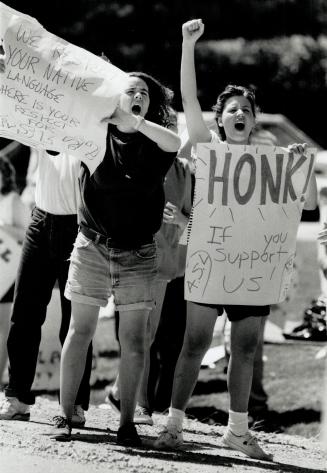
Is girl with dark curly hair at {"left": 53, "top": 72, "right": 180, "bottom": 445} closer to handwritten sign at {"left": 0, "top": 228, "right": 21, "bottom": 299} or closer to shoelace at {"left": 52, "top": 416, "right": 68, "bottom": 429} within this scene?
shoelace at {"left": 52, "top": 416, "right": 68, "bottom": 429}

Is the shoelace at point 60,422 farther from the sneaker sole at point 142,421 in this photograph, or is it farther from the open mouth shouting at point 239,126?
the open mouth shouting at point 239,126

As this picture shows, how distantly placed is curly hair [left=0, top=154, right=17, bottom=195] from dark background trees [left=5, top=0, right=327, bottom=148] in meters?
12.3

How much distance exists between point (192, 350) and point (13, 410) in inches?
46.3

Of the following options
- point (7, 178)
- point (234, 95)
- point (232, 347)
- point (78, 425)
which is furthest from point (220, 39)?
point (232, 347)

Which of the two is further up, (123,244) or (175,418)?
(123,244)

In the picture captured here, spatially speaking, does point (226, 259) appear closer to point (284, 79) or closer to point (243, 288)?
point (243, 288)

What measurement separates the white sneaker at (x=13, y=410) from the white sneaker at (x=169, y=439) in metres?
0.93

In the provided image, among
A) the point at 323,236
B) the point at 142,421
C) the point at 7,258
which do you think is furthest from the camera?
the point at 7,258

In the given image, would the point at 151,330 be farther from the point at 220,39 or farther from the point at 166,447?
the point at 220,39

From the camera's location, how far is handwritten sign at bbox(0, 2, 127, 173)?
533 centimetres

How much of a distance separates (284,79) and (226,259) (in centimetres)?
2032

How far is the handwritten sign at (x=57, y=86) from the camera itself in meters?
5.33

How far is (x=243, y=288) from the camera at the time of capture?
18.1ft

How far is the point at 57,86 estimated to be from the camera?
214 inches
